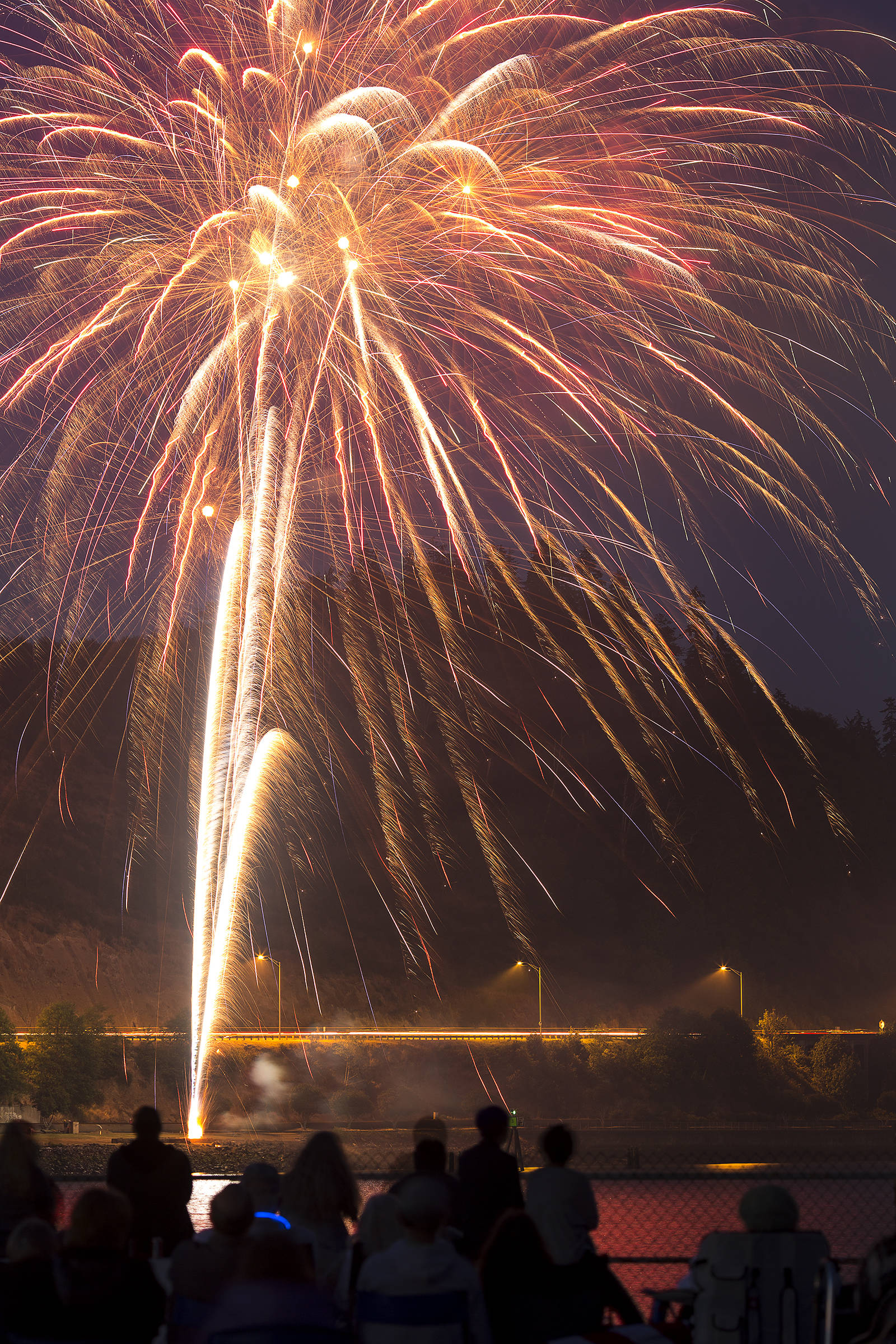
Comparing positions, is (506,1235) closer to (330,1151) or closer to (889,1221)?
(330,1151)

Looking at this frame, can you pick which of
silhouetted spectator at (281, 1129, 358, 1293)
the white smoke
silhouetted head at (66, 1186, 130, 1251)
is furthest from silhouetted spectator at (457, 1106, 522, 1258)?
the white smoke

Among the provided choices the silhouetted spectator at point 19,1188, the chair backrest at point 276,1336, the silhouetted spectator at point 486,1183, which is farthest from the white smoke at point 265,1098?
the chair backrest at point 276,1336

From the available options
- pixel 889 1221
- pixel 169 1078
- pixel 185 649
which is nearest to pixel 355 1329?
pixel 889 1221

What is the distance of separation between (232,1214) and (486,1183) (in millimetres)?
1892

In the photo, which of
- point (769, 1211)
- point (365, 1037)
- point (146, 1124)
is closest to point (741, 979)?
point (365, 1037)

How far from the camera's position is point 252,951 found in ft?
295

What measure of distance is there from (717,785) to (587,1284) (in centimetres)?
11985

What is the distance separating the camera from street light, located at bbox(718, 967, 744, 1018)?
87062 millimetres

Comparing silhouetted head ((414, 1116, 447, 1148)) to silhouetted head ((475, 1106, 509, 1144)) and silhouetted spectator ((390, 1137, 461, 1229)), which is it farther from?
silhouetted spectator ((390, 1137, 461, 1229))

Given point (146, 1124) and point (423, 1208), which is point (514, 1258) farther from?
point (146, 1124)

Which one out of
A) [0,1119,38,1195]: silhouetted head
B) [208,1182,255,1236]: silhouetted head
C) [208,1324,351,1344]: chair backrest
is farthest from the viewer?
[0,1119,38,1195]: silhouetted head

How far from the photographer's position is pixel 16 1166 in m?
6.16

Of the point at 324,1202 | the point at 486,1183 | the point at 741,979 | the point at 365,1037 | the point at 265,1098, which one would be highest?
the point at 741,979

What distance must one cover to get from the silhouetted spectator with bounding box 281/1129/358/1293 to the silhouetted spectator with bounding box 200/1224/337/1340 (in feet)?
4.17
